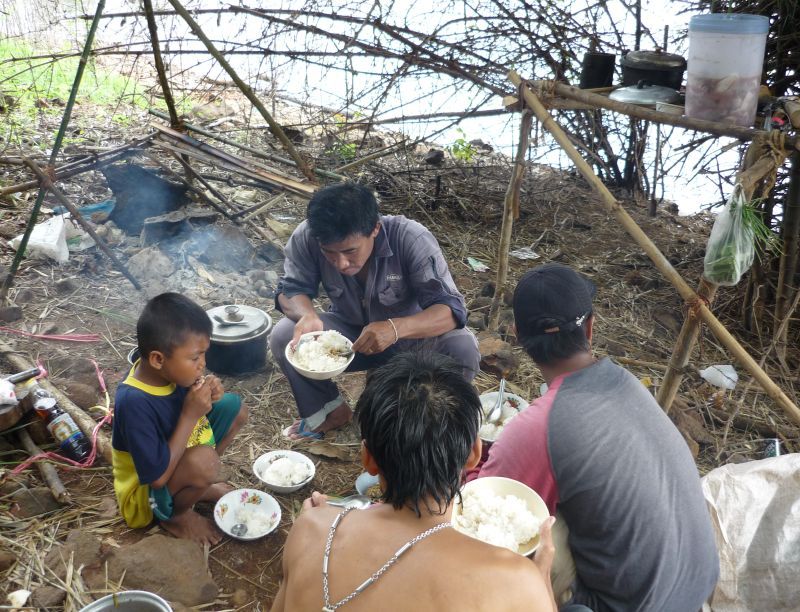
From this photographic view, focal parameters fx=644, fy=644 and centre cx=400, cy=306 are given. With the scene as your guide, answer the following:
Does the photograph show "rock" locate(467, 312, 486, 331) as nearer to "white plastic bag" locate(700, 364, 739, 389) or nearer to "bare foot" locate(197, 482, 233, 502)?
"white plastic bag" locate(700, 364, 739, 389)

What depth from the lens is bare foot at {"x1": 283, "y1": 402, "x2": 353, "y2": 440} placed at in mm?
3802

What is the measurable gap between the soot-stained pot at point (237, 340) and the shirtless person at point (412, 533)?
7.73ft

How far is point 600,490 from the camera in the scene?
6.55ft

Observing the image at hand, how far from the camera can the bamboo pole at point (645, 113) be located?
9.57 ft

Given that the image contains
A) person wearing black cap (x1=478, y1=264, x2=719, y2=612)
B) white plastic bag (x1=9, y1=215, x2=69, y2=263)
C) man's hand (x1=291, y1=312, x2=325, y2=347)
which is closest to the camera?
person wearing black cap (x1=478, y1=264, x2=719, y2=612)

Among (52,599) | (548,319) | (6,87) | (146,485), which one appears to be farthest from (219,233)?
(6,87)

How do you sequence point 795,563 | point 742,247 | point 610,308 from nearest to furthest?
point 795,563 < point 742,247 < point 610,308

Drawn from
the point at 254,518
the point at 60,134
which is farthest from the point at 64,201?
the point at 254,518

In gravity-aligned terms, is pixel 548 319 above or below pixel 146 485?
above

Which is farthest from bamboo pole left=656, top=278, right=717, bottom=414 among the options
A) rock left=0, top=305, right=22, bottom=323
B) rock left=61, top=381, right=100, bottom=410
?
rock left=0, top=305, right=22, bottom=323

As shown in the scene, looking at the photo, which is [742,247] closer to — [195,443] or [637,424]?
[637,424]

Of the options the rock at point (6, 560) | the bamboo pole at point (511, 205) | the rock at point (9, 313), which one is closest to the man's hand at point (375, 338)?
the bamboo pole at point (511, 205)

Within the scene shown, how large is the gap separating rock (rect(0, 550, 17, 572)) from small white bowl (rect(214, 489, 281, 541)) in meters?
0.84

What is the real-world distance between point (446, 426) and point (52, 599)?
6.46 feet
